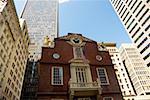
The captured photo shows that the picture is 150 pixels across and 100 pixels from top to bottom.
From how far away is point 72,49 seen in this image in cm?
2672

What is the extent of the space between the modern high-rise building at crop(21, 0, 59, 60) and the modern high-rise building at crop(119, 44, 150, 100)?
58.6 m

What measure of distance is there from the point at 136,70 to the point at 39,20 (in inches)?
3481

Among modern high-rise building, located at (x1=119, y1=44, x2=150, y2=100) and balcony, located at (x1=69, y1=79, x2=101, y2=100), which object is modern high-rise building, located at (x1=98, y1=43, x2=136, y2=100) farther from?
balcony, located at (x1=69, y1=79, x2=101, y2=100)

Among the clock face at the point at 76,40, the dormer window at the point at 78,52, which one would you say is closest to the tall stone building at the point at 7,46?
the clock face at the point at 76,40

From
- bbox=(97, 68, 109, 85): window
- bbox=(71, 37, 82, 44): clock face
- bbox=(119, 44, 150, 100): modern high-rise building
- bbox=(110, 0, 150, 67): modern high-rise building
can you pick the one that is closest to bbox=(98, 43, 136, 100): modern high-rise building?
bbox=(119, 44, 150, 100): modern high-rise building

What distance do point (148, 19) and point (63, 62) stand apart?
5666cm

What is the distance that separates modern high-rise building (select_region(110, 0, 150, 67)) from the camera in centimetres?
7019

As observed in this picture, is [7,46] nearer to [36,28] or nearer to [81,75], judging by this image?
[81,75]

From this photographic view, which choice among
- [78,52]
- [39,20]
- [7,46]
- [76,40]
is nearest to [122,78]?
[7,46]

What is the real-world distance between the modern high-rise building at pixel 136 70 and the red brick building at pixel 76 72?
88.8m

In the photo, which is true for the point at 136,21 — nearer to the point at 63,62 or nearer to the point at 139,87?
the point at 139,87

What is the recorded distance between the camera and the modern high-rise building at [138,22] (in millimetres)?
70188

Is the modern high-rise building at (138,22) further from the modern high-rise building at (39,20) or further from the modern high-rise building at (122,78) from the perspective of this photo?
the modern high-rise building at (39,20)

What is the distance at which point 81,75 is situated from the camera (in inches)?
941
